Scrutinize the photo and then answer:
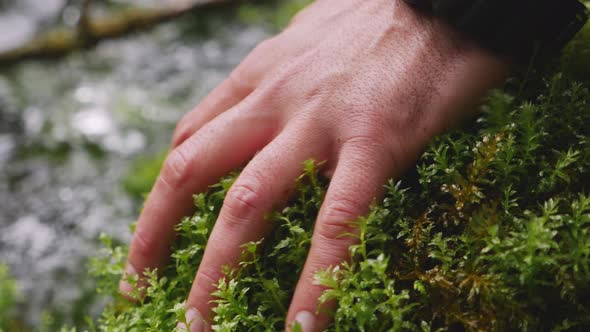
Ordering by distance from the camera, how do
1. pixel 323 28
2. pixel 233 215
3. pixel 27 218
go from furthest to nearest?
pixel 27 218, pixel 323 28, pixel 233 215

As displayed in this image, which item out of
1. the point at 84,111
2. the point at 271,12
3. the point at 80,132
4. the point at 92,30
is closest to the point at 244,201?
the point at 80,132

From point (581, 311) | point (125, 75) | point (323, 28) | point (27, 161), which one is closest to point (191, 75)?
point (125, 75)

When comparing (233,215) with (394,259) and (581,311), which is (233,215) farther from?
A: (581,311)

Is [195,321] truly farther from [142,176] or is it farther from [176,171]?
[142,176]

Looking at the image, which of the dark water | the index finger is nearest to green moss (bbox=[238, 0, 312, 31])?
the dark water

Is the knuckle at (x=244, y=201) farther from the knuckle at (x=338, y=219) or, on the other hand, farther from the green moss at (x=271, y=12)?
the green moss at (x=271, y=12)

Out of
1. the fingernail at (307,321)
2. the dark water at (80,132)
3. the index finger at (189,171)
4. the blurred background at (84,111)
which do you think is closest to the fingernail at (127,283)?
the index finger at (189,171)
